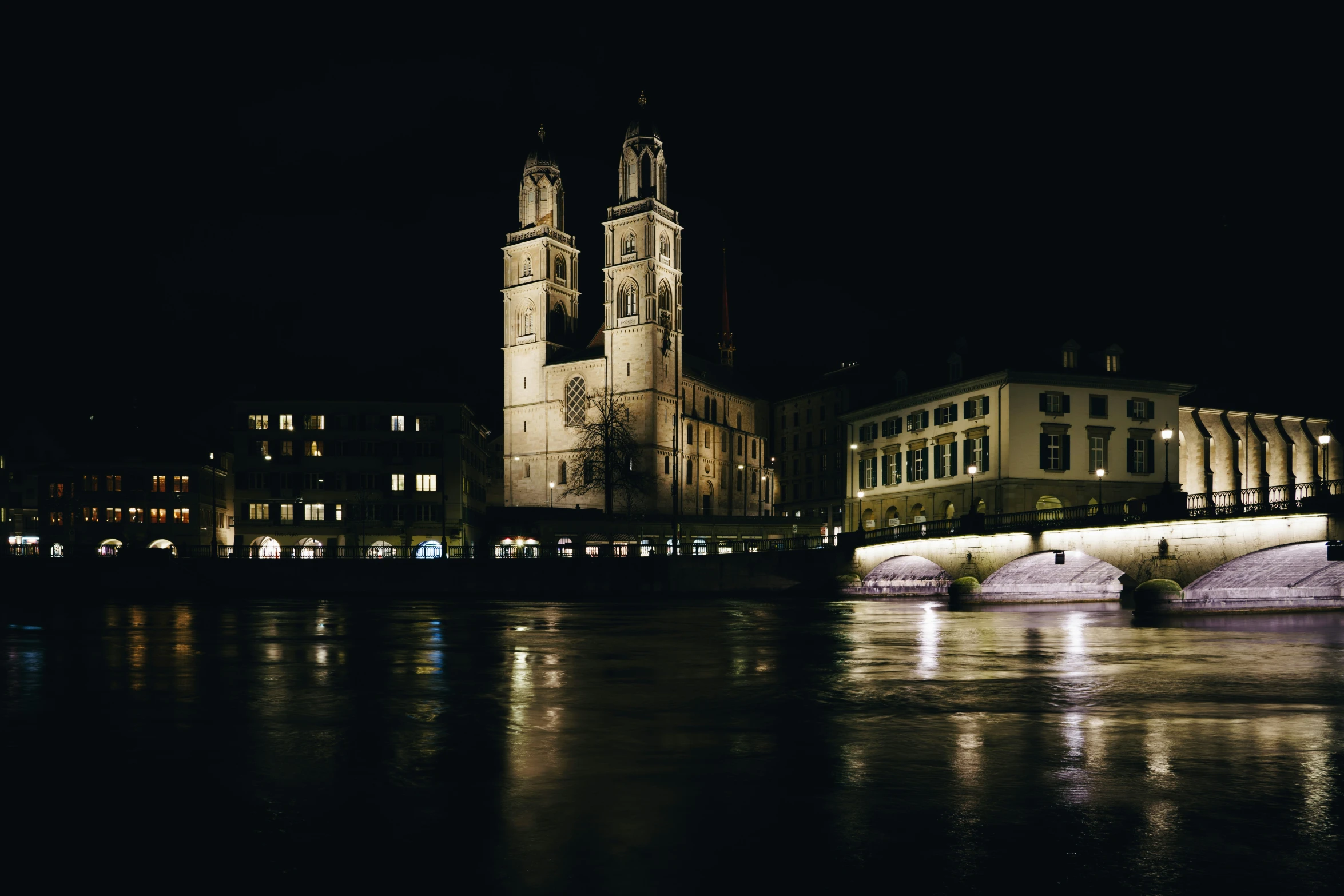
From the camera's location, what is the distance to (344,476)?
99.9 m

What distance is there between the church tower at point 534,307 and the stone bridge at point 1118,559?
6161 centimetres

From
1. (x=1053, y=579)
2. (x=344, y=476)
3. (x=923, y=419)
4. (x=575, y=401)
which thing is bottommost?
(x=1053, y=579)

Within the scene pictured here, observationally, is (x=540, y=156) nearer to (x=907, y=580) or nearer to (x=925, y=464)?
(x=925, y=464)

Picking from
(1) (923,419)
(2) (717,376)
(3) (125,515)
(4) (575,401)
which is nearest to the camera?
(1) (923,419)

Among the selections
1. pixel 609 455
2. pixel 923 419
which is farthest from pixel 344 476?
pixel 923 419

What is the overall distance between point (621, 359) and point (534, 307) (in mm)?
13193

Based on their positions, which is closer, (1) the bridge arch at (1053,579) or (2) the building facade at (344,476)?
(1) the bridge arch at (1053,579)

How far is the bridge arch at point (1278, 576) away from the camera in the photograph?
144 feet

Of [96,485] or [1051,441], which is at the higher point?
[1051,441]

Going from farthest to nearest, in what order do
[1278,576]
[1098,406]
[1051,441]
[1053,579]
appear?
[1098,406]
[1051,441]
[1053,579]
[1278,576]

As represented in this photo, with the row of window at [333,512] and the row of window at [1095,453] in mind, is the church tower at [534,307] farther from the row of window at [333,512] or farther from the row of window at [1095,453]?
the row of window at [1095,453]

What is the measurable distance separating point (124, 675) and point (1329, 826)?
2098 centimetres

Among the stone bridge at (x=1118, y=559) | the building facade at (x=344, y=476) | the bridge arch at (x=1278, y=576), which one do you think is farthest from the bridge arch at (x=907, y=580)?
the building facade at (x=344, y=476)

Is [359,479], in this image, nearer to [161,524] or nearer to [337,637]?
[161,524]
